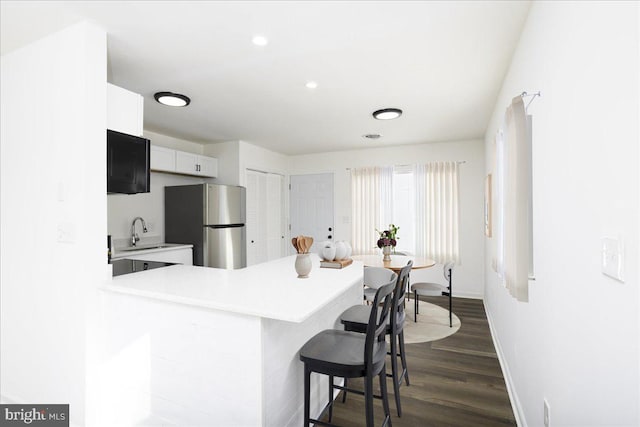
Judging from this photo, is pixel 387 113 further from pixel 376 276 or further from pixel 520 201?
pixel 520 201

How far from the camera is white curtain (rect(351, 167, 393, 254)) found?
565cm

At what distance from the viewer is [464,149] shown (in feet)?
17.1

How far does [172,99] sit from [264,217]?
2.86m

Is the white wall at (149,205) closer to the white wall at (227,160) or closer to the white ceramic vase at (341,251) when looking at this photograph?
the white wall at (227,160)

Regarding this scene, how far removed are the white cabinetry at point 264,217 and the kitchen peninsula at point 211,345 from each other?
3281 millimetres

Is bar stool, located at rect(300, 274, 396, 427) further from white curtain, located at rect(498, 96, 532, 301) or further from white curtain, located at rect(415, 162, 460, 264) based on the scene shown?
white curtain, located at rect(415, 162, 460, 264)

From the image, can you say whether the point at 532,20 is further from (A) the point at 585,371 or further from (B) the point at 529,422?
(B) the point at 529,422

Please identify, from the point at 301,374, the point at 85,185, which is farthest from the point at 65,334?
the point at 301,374

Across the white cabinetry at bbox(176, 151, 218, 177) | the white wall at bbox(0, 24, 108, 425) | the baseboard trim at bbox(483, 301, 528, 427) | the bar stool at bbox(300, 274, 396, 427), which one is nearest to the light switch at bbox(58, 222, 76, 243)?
the white wall at bbox(0, 24, 108, 425)

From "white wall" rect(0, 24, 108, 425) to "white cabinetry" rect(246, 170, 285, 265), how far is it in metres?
3.15

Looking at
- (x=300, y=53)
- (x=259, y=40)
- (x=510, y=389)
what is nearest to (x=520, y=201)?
(x=510, y=389)

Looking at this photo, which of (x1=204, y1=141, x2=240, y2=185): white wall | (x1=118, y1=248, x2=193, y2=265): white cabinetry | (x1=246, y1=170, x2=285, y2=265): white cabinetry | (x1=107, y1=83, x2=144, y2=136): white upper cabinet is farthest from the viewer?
(x1=246, y1=170, x2=285, y2=265): white cabinetry

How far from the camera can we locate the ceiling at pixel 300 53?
1.87m

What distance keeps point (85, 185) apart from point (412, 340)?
10.2 feet
